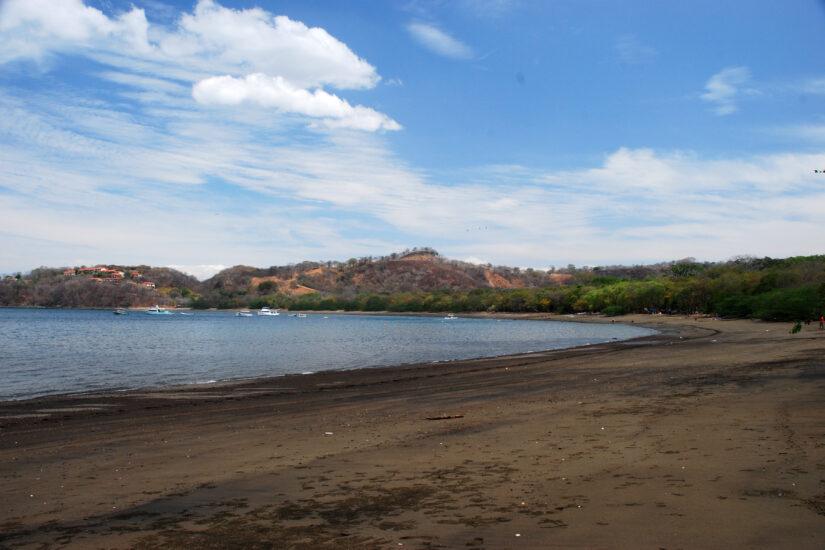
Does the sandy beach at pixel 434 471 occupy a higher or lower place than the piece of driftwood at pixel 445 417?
higher

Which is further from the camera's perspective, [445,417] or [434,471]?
[445,417]

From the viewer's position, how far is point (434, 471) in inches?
323

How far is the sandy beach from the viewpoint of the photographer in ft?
18.9

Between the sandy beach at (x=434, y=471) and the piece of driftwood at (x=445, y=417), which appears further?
the piece of driftwood at (x=445, y=417)

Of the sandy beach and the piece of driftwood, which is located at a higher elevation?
the sandy beach

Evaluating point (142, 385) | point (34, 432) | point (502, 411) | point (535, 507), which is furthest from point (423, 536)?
point (142, 385)

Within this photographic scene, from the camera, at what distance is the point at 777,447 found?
8.52 metres

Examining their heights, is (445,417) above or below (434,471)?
below

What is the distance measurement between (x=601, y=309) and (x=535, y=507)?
423ft

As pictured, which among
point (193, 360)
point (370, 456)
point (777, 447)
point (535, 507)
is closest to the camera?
point (535, 507)

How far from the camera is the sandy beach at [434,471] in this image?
18.9 ft

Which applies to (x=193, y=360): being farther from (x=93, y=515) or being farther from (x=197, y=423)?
(x=93, y=515)

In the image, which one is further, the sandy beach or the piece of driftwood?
the piece of driftwood

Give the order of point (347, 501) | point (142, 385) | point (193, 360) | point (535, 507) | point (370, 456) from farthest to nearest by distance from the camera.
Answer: point (193, 360) < point (142, 385) < point (370, 456) < point (347, 501) < point (535, 507)
